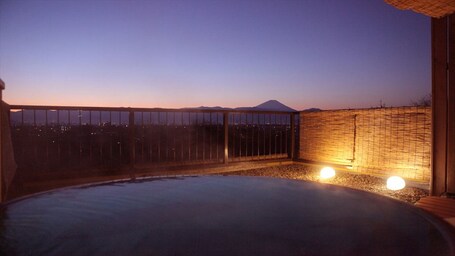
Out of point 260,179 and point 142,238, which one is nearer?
point 142,238

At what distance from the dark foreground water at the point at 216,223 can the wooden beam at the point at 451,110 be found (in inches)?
103

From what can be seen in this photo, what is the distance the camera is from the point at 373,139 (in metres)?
5.51

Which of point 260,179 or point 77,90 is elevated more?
point 77,90

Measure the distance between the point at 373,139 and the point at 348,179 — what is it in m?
0.98

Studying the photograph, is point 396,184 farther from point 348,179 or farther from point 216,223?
point 216,223

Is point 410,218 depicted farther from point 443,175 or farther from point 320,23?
point 320,23

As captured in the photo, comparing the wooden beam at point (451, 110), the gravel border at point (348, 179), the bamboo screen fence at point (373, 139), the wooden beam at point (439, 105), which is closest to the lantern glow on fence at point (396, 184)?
the gravel border at point (348, 179)

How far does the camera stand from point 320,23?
349 inches

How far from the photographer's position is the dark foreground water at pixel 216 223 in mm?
857

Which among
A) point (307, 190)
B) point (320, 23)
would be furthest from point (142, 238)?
point (320, 23)

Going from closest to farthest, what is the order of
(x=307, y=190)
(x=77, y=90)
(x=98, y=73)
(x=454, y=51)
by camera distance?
(x=307, y=190)
(x=454, y=51)
(x=98, y=73)
(x=77, y=90)

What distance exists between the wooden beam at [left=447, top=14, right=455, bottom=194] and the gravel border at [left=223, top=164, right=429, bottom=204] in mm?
601

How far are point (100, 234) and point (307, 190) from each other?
44.3 inches

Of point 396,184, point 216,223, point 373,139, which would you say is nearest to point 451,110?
point 396,184
